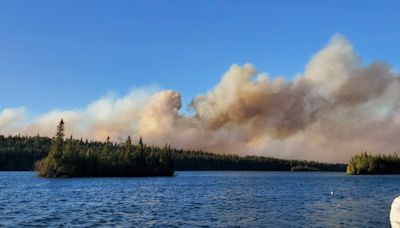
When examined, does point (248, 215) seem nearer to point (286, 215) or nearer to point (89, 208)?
point (286, 215)

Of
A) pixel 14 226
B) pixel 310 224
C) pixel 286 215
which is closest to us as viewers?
pixel 14 226

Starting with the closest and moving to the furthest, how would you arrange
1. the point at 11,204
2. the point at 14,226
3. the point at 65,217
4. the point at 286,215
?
1. the point at 14,226
2. the point at 65,217
3. the point at 286,215
4. the point at 11,204

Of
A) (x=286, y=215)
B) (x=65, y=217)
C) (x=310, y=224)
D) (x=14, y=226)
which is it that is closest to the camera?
(x=14, y=226)

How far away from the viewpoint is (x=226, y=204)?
93.7 metres

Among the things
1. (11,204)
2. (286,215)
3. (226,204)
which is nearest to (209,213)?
(286,215)

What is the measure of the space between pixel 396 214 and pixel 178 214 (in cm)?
4940

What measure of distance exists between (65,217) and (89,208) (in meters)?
13.6

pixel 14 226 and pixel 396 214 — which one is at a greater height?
pixel 396 214

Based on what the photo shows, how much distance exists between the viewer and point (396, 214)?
97.6ft

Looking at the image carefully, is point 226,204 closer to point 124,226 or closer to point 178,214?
point 178,214

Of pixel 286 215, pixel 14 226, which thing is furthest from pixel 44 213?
pixel 286 215

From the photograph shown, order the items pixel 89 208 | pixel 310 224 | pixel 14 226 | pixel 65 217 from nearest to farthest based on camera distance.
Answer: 1. pixel 14 226
2. pixel 310 224
3. pixel 65 217
4. pixel 89 208

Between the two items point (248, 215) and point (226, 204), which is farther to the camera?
point (226, 204)

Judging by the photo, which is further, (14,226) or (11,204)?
(11,204)
